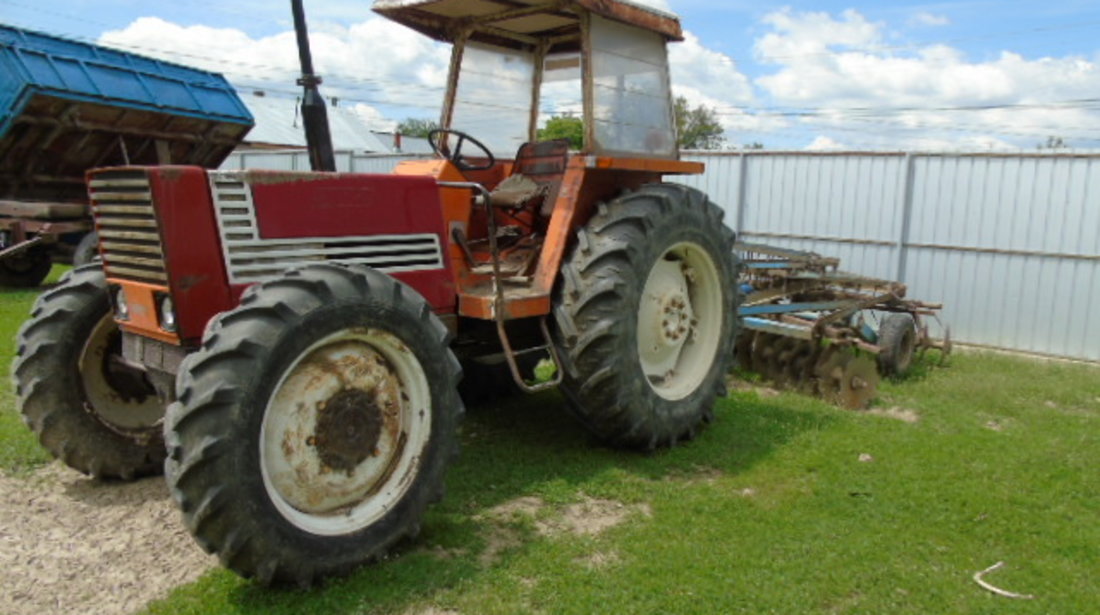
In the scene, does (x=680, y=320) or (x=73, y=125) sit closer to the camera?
(x=680, y=320)

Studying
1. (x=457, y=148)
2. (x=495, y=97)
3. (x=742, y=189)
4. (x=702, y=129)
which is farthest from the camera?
(x=702, y=129)

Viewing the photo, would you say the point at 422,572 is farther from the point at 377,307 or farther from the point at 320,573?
the point at 377,307

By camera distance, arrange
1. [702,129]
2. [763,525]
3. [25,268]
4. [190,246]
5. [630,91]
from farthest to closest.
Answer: [702,129], [25,268], [630,91], [763,525], [190,246]

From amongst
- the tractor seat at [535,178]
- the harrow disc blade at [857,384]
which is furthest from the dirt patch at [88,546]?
the harrow disc blade at [857,384]

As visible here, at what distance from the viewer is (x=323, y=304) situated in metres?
3.16

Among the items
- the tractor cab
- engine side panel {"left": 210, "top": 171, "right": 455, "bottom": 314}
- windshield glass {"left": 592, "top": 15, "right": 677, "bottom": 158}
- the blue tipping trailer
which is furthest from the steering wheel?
the blue tipping trailer

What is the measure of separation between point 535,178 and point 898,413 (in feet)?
11.1

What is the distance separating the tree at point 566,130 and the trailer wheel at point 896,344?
11.9ft

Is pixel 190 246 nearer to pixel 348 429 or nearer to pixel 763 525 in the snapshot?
pixel 348 429

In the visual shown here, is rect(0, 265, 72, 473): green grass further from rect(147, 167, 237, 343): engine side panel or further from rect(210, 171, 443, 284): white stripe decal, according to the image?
rect(210, 171, 443, 284): white stripe decal

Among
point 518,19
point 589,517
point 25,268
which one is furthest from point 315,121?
point 25,268

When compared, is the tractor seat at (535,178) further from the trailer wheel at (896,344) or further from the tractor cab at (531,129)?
the trailer wheel at (896,344)

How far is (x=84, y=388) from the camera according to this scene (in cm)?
414

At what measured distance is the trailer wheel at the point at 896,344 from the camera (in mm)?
7469
